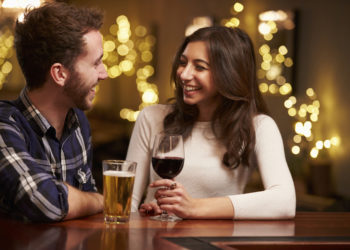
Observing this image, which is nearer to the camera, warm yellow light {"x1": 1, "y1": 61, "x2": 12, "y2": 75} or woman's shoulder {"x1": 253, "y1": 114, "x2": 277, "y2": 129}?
woman's shoulder {"x1": 253, "y1": 114, "x2": 277, "y2": 129}

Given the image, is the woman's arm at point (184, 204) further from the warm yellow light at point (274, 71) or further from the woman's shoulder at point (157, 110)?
the warm yellow light at point (274, 71)

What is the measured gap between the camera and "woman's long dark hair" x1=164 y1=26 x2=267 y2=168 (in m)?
2.39

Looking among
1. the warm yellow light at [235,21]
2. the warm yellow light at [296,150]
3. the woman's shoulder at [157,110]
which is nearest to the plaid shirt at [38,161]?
the woman's shoulder at [157,110]

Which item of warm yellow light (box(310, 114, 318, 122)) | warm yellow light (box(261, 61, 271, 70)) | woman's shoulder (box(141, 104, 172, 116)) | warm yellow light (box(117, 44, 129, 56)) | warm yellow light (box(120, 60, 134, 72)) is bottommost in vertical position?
woman's shoulder (box(141, 104, 172, 116))

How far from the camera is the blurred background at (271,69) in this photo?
17.1 ft

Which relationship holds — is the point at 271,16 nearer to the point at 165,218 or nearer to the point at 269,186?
the point at 269,186

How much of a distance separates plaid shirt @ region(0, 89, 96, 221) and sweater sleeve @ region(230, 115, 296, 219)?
22.9 inches

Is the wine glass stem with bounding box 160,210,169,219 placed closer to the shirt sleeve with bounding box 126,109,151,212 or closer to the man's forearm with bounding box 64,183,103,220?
the man's forearm with bounding box 64,183,103,220

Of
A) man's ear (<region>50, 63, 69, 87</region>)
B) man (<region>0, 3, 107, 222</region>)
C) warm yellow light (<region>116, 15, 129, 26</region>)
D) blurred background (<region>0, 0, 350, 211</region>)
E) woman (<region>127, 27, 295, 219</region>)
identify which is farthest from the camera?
warm yellow light (<region>116, 15, 129, 26</region>)

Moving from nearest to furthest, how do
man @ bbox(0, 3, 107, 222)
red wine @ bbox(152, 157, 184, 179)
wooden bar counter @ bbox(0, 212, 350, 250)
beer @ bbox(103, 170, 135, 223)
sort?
wooden bar counter @ bbox(0, 212, 350, 250) < beer @ bbox(103, 170, 135, 223) < red wine @ bbox(152, 157, 184, 179) < man @ bbox(0, 3, 107, 222)

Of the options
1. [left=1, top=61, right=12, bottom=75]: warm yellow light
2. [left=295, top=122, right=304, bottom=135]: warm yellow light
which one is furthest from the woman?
[left=1, top=61, right=12, bottom=75]: warm yellow light

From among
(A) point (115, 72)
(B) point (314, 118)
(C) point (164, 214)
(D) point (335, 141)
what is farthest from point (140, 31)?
(C) point (164, 214)

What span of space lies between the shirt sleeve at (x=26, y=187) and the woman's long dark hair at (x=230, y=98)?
0.86 meters

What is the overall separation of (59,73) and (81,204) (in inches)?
20.4
